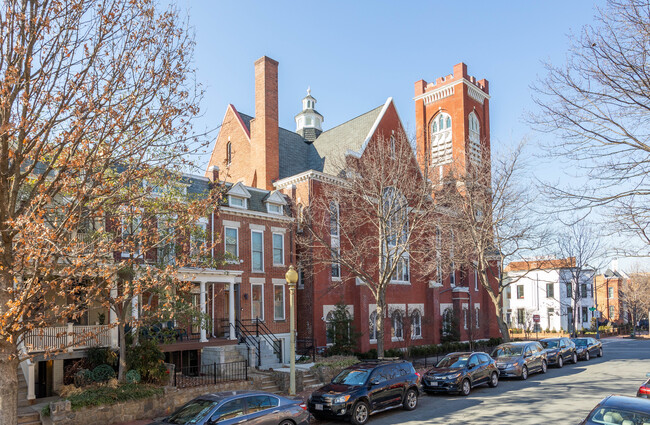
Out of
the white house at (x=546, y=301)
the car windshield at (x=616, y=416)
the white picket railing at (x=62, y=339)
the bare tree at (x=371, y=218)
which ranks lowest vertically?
the white house at (x=546, y=301)

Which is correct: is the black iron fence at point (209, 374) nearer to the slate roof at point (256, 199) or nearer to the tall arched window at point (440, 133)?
the slate roof at point (256, 199)

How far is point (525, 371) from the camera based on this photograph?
872 inches

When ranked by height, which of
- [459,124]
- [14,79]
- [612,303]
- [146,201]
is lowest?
[612,303]

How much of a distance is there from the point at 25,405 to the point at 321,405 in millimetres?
9173

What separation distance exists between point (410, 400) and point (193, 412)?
768 centimetres

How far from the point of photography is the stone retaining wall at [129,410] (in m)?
14.1

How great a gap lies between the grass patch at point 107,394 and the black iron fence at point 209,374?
163 centimetres

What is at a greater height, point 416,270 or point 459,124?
point 459,124

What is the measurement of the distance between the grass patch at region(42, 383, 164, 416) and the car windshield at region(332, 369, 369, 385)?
18.9 ft

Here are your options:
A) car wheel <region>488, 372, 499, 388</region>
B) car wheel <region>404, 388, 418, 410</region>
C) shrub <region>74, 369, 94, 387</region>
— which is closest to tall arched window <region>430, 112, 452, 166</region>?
car wheel <region>488, 372, 499, 388</region>

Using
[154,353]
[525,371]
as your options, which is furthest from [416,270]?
[154,353]

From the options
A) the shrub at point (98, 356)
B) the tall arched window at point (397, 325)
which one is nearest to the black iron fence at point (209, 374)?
the shrub at point (98, 356)

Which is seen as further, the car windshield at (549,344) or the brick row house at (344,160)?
the brick row house at (344,160)

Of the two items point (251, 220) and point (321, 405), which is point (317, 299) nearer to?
point (251, 220)
